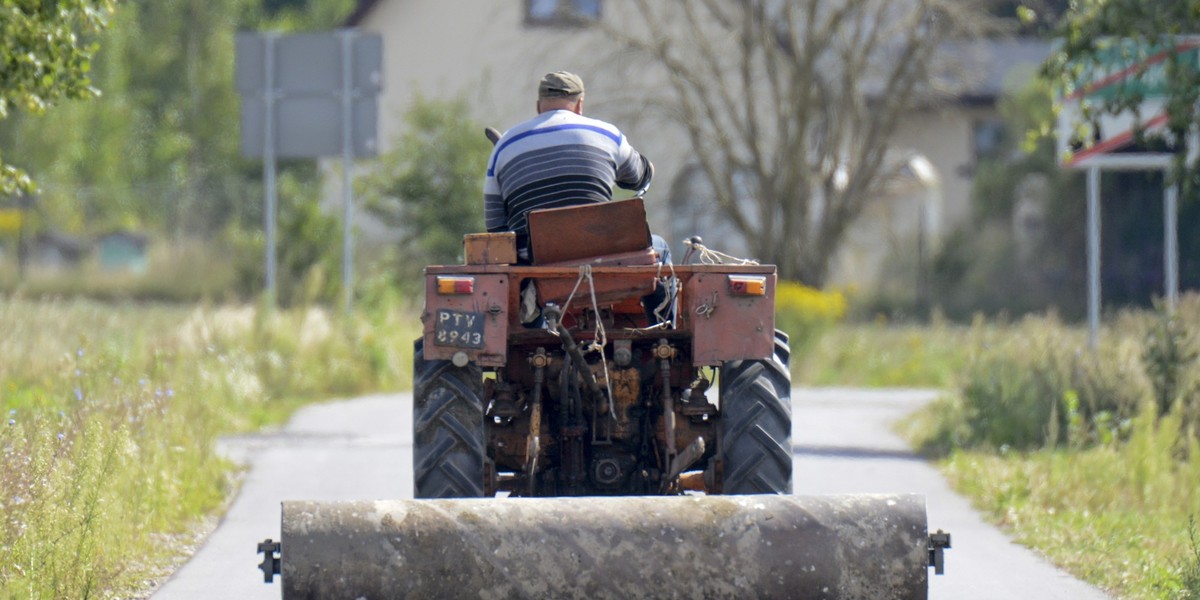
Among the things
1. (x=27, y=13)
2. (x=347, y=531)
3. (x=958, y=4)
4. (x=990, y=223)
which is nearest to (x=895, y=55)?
(x=958, y=4)

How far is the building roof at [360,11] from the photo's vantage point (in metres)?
35.6

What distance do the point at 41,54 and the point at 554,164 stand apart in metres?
3.09

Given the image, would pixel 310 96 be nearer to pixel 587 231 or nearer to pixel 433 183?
pixel 433 183

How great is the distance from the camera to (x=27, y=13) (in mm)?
9375

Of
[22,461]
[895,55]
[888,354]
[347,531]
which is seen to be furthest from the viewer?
[895,55]

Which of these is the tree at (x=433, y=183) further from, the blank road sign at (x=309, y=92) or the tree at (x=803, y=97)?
the blank road sign at (x=309, y=92)

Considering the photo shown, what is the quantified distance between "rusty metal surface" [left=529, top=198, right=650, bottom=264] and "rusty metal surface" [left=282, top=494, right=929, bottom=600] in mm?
1351

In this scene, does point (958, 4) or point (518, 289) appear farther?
point (958, 4)

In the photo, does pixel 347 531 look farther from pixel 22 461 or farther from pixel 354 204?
pixel 354 204

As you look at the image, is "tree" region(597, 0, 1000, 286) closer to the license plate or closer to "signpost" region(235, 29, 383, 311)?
"signpost" region(235, 29, 383, 311)

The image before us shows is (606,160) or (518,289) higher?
(606,160)

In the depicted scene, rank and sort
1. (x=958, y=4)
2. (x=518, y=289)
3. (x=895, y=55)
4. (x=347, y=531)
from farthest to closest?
(x=895, y=55) < (x=958, y=4) < (x=518, y=289) < (x=347, y=531)

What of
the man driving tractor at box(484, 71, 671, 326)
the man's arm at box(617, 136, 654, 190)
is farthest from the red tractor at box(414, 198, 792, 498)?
the man's arm at box(617, 136, 654, 190)

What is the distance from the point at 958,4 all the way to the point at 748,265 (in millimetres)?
17644
